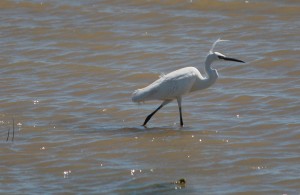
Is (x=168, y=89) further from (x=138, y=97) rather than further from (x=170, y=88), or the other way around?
(x=138, y=97)

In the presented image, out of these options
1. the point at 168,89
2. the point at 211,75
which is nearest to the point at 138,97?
the point at 168,89

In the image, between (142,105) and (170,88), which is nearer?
(170,88)

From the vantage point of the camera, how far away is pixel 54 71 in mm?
13352

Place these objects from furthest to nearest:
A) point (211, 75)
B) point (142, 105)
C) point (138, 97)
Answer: point (142, 105), point (211, 75), point (138, 97)

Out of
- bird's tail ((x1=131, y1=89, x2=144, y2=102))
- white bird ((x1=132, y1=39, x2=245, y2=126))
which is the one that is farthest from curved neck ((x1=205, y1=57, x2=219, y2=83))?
bird's tail ((x1=131, y1=89, x2=144, y2=102))

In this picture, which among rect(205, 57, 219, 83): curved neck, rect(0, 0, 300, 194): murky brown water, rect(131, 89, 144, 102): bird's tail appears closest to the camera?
rect(0, 0, 300, 194): murky brown water

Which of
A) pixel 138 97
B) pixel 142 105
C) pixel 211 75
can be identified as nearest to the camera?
pixel 138 97

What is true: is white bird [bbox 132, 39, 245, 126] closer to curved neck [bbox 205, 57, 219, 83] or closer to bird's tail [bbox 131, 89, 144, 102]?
bird's tail [bbox 131, 89, 144, 102]

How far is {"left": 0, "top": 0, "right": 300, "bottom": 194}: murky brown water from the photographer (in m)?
8.37

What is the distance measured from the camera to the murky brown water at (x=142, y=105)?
27.5 feet

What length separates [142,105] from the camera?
11766 mm

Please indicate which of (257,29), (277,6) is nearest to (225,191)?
(257,29)

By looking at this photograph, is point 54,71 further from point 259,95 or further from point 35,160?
point 35,160

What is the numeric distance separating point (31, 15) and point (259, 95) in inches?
283
